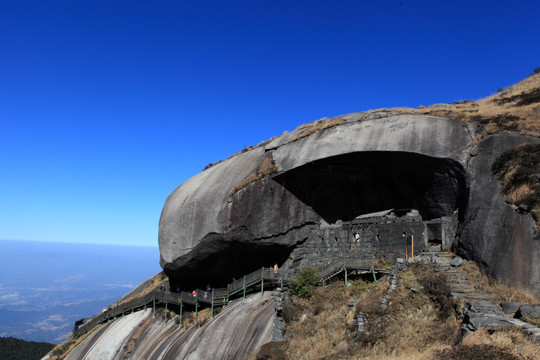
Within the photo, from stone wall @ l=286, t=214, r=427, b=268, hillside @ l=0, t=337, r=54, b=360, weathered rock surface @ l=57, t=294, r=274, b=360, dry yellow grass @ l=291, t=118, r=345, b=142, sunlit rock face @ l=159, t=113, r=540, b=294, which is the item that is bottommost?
hillside @ l=0, t=337, r=54, b=360

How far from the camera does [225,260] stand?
993 inches

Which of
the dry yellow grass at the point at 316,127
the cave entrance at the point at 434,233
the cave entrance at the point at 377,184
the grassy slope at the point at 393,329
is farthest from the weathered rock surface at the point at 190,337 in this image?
the dry yellow grass at the point at 316,127

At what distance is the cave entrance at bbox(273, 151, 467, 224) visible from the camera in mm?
20297

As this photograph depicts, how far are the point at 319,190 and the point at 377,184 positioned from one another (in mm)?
3835

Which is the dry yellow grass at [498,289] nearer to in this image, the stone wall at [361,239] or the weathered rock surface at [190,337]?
the stone wall at [361,239]

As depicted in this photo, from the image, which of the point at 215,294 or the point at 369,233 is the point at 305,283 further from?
the point at 215,294

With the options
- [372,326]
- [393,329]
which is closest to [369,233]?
[372,326]

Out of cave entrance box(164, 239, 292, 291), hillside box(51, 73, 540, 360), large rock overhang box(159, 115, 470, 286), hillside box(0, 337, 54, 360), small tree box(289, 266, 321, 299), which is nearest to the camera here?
hillside box(51, 73, 540, 360)

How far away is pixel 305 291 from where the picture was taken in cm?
1905

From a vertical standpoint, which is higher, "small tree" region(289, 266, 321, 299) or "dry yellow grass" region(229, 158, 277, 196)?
"dry yellow grass" region(229, 158, 277, 196)

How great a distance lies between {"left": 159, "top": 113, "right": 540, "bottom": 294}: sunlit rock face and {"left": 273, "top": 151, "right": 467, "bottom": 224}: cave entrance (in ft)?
0.22

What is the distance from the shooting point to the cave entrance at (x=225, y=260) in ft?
79.5

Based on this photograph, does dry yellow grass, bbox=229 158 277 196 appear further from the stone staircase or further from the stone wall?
the stone staircase

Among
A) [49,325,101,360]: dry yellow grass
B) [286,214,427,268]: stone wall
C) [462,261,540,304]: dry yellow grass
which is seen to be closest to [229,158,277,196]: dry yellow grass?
[286,214,427,268]: stone wall
